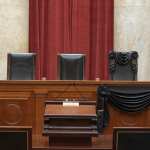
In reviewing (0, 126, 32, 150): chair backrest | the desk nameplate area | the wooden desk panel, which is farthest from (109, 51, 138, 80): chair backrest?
(0, 126, 32, 150): chair backrest

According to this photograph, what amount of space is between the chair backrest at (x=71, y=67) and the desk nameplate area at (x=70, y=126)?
1.79m

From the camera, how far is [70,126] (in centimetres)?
329

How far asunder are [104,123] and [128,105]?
339 mm

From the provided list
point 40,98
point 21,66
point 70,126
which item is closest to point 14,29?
point 21,66

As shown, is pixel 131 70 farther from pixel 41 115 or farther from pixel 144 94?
pixel 41 115

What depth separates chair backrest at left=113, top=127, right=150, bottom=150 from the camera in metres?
2.65

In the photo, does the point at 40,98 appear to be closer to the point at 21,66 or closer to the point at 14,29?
the point at 21,66

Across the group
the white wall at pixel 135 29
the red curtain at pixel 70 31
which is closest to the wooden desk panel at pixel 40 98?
the red curtain at pixel 70 31

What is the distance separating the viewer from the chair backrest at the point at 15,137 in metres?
2.61

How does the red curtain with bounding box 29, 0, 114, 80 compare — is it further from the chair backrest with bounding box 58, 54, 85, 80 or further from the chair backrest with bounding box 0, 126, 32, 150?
the chair backrest with bounding box 0, 126, 32, 150

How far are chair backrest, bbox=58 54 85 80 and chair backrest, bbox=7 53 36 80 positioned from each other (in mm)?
390

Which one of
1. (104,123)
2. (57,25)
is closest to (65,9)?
(57,25)

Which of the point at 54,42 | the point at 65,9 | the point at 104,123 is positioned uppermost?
the point at 65,9

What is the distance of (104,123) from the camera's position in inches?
148
